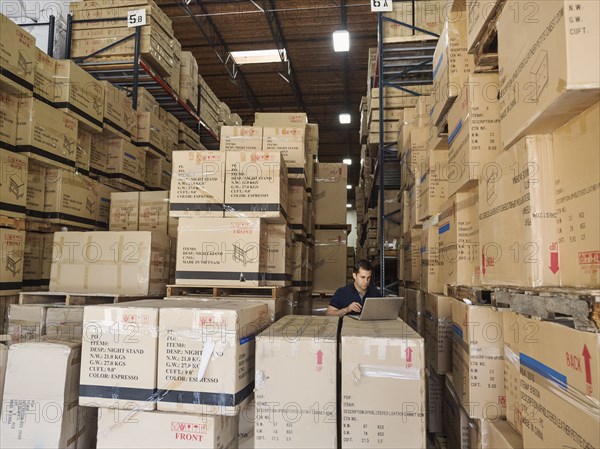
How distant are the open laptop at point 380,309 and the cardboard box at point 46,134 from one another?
3.27 meters

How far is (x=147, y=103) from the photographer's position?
251 inches

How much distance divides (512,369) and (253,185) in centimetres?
218

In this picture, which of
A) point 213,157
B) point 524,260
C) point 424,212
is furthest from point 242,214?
point 524,260

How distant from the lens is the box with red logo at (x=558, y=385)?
1302mm

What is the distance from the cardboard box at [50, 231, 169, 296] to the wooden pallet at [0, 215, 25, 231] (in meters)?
0.31

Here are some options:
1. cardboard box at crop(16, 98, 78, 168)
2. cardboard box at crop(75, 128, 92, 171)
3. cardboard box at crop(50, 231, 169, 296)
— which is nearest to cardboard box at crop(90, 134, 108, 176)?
cardboard box at crop(75, 128, 92, 171)

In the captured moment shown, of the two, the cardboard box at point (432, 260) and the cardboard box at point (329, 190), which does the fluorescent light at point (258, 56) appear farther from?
the cardboard box at point (432, 260)

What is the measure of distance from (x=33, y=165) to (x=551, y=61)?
4306 mm

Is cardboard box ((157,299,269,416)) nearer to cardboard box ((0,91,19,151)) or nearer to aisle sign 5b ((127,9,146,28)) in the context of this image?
cardboard box ((0,91,19,151))

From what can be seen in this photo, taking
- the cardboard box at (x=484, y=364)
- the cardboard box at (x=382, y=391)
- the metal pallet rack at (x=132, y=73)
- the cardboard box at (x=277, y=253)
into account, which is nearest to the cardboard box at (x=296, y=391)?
the cardboard box at (x=382, y=391)

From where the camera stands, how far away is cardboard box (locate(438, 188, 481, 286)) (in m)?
2.69

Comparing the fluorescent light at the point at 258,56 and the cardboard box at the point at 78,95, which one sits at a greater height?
the fluorescent light at the point at 258,56

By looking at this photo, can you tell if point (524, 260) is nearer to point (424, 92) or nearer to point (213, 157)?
point (213, 157)

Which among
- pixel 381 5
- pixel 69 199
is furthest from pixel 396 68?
pixel 69 199
